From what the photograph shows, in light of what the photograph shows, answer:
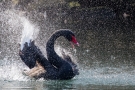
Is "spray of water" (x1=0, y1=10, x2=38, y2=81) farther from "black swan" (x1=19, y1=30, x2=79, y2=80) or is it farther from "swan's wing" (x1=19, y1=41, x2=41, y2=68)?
"black swan" (x1=19, y1=30, x2=79, y2=80)

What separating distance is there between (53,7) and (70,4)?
6.66 ft

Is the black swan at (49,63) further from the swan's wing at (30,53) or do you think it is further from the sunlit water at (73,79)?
the sunlit water at (73,79)

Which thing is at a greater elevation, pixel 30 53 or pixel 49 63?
pixel 30 53

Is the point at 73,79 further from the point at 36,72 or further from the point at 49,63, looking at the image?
the point at 36,72

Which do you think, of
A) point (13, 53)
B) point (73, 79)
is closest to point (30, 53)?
point (73, 79)

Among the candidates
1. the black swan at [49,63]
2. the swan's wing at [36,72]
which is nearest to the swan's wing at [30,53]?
the black swan at [49,63]

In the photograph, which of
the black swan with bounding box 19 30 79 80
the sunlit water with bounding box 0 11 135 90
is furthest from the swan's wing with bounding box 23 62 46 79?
the sunlit water with bounding box 0 11 135 90

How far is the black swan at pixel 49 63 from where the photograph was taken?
16422mm

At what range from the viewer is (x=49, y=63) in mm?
16844

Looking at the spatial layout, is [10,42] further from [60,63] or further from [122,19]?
[122,19]

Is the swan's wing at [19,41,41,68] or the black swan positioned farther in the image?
the swan's wing at [19,41,41,68]

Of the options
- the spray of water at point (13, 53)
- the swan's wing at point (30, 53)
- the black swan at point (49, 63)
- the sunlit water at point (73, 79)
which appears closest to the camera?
the sunlit water at point (73, 79)

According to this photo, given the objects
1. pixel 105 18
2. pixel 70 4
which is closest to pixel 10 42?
pixel 105 18

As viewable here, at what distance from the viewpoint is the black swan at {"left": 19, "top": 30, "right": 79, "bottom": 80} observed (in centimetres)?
1642
